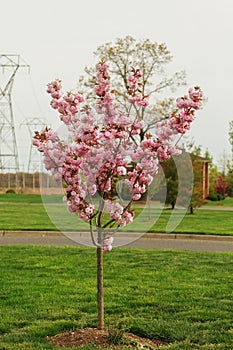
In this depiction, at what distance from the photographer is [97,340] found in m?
5.46

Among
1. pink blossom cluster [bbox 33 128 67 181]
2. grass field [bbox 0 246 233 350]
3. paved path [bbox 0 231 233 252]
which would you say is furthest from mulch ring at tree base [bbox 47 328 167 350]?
paved path [bbox 0 231 233 252]

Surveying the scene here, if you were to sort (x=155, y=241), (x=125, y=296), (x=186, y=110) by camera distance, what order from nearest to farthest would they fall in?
(x=186, y=110)
(x=125, y=296)
(x=155, y=241)

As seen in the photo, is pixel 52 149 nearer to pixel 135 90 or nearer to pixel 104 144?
pixel 104 144

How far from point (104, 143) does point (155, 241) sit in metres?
8.69

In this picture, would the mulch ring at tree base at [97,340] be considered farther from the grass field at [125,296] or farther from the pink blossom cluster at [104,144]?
the pink blossom cluster at [104,144]

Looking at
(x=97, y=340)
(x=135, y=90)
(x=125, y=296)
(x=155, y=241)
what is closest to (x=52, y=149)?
(x=135, y=90)

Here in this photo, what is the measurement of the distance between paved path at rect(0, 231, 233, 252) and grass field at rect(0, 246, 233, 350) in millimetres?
1485

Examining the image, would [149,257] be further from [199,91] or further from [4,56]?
[4,56]

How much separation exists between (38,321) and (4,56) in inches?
1291

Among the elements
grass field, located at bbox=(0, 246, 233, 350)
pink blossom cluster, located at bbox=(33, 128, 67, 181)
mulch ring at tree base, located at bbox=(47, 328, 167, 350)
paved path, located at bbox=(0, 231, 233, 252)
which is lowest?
mulch ring at tree base, located at bbox=(47, 328, 167, 350)

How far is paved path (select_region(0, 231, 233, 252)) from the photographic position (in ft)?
42.1

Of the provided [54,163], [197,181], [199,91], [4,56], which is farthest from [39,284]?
[4,56]

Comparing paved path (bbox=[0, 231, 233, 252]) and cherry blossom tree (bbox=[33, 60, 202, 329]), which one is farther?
paved path (bbox=[0, 231, 233, 252])

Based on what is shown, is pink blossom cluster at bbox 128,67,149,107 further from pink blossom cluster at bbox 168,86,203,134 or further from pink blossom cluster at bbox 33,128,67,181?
pink blossom cluster at bbox 33,128,67,181
